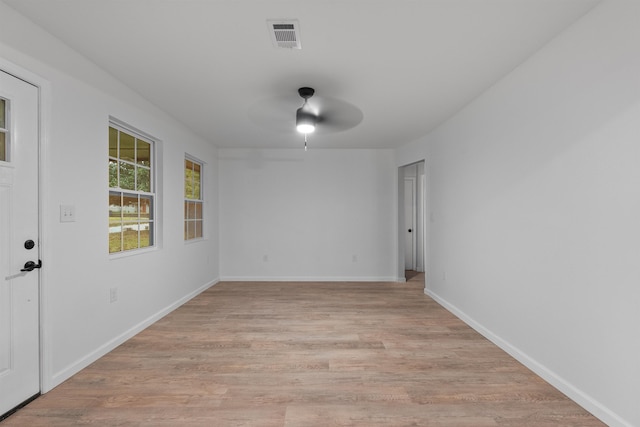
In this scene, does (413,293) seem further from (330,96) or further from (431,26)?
(431,26)

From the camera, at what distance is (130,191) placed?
3.17 metres

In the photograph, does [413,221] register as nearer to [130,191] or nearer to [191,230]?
[191,230]

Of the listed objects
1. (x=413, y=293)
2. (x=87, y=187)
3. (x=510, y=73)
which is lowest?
(x=413, y=293)

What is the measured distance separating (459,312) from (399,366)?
1.53 m

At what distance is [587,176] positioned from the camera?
1.89 meters

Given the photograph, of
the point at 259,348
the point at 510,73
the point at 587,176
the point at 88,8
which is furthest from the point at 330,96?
the point at 259,348

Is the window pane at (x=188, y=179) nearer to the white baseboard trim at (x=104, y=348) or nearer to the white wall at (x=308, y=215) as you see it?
the white wall at (x=308, y=215)

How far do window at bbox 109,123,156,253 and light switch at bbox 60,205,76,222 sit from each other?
57 centimetres

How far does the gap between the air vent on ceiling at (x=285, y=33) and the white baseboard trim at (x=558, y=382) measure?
9.66 feet

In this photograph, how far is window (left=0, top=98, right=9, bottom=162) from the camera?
72.7 inches

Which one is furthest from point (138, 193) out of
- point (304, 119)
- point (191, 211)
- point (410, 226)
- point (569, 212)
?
point (410, 226)

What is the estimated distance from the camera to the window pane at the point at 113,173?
2887 millimetres

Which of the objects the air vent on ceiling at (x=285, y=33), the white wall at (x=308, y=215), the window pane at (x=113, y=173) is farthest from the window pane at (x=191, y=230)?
the air vent on ceiling at (x=285, y=33)

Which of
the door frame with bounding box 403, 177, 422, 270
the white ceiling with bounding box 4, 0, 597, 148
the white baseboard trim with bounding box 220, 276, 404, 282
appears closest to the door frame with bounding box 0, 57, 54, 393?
the white ceiling with bounding box 4, 0, 597, 148
